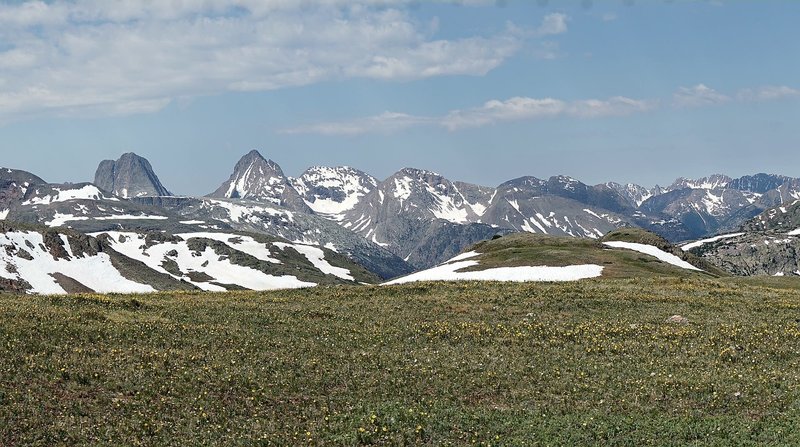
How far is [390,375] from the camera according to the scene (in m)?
30.4

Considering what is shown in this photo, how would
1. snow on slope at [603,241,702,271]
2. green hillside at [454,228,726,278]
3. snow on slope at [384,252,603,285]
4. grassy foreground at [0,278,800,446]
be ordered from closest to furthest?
grassy foreground at [0,278,800,446], snow on slope at [384,252,603,285], green hillside at [454,228,726,278], snow on slope at [603,241,702,271]

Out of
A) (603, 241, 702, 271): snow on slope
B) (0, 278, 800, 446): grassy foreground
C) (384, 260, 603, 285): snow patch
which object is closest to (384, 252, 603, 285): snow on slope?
(384, 260, 603, 285): snow patch

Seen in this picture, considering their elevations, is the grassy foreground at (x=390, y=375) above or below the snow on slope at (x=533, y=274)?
below

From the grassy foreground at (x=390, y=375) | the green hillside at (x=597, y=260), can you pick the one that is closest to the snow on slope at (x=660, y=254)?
the green hillside at (x=597, y=260)

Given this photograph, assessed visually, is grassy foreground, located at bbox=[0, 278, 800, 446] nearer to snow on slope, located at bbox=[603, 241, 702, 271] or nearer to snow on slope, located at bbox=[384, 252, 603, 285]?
snow on slope, located at bbox=[384, 252, 603, 285]

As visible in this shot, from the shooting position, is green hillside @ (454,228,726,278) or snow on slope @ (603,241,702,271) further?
snow on slope @ (603,241,702,271)

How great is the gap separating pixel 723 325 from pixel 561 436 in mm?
22772

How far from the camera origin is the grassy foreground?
2359cm

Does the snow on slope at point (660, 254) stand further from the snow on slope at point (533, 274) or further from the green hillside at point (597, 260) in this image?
the snow on slope at point (533, 274)

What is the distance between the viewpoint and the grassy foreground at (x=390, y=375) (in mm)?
23594

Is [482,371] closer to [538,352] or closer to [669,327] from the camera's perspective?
[538,352]

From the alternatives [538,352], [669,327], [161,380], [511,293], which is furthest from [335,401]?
[511,293]

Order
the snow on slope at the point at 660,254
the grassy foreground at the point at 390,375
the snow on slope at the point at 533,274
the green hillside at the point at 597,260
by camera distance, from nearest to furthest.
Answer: the grassy foreground at the point at 390,375 → the snow on slope at the point at 533,274 → the green hillside at the point at 597,260 → the snow on slope at the point at 660,254

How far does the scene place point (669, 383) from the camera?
29422 mm
